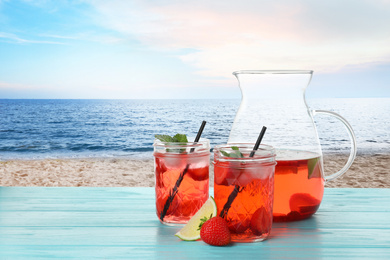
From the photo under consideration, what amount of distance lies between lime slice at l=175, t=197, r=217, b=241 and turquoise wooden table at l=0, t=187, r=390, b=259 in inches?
0.5

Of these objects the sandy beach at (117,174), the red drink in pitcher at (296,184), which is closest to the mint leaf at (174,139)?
the red drink in pitcher at (296,184)

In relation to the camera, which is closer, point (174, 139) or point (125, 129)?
point (174, 139)

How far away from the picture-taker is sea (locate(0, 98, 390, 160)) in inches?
562

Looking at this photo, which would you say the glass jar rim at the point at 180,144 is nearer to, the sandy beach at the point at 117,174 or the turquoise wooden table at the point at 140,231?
the turquoise wooden table at the point at 140,231

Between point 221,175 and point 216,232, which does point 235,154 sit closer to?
point 221,175

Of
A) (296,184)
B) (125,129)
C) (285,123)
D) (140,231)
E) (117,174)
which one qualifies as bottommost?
(117,174)

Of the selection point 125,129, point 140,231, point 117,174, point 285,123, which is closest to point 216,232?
point 140,231

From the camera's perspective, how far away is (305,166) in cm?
88

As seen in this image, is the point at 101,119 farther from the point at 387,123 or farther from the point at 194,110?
the point at 387,123

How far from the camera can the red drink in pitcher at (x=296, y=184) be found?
872 millimetres

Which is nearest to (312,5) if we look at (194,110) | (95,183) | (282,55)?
(282,55)

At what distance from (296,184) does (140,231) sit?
1.14 ft

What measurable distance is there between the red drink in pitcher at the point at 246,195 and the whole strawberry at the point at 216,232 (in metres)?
0.03

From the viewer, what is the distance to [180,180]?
868mm
